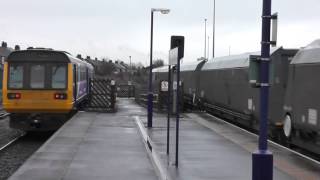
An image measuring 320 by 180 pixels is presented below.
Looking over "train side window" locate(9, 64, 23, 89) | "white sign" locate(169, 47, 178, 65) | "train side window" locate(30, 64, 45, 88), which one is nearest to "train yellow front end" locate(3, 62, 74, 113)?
"train side window" locate(9, 64, 23, 89)

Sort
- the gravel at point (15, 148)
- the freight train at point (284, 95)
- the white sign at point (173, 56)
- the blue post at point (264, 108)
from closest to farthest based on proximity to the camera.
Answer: the blue post at point (264, 108)
the white sign at point (173, 56)
the freight train at point (284, 95)
the gravel at point (15, 148)

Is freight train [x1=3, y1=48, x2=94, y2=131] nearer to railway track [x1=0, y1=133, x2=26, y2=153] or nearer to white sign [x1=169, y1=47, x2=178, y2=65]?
railway track [x1=0, y1=133, x2=26, y2=153]

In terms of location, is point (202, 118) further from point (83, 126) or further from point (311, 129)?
point (311, 129)

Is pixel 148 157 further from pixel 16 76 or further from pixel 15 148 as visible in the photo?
pixel 16 76

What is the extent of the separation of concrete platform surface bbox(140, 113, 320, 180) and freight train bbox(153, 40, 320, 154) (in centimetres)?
66

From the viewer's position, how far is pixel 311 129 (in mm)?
14453

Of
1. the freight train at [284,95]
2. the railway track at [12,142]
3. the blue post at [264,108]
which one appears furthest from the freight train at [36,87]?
the blue post at [264,108]

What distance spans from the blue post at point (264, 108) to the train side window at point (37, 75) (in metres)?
14.9

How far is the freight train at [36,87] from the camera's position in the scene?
866 inches

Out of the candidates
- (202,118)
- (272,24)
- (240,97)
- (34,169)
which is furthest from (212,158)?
(202,118)

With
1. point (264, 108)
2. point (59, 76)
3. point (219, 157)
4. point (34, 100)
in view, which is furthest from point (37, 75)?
point (264, 108)

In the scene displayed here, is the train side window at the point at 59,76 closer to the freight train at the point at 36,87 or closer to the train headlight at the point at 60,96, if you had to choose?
the freight train at the point at 36,87

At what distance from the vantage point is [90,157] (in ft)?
47.2

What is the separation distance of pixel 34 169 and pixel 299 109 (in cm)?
686
